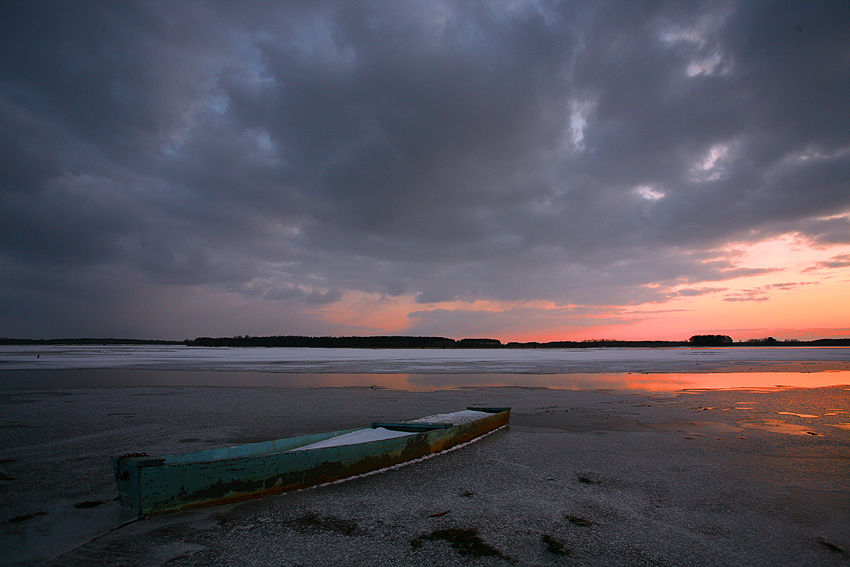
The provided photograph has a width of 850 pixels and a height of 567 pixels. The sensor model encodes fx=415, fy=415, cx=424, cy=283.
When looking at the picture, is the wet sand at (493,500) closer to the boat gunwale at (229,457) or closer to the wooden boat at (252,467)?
the wooden boat at (252,467)

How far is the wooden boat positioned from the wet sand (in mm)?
151

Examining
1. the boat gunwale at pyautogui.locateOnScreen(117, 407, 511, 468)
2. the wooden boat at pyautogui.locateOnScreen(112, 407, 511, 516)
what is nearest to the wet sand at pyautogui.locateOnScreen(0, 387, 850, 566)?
the wooden boat at pyautogui.locateOnScreen(112, 407, 511, 516)

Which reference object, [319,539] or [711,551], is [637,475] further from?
[319,539]

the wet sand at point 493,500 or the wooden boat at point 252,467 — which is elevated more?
the wooden boat at point 252,467

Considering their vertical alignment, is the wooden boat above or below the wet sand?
above

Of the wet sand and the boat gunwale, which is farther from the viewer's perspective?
A: the boat gunwale

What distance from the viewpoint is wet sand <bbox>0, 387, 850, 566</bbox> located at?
11.4 ft

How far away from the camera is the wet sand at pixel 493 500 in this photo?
3484mm

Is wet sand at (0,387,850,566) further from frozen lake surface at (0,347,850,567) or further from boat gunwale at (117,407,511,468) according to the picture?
boat gunwale at (117,407,511,468)

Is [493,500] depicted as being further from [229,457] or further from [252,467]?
[229,457]

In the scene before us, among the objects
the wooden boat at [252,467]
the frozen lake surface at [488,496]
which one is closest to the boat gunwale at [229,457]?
the wooden boat at [252,467]

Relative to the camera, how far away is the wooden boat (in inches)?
157

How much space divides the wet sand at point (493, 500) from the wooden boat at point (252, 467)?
151mm

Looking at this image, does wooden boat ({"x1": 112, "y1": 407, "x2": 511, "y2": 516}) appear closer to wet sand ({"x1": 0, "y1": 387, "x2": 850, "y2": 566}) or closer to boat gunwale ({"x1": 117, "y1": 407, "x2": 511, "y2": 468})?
boat gunwale ({"x1": 117, "y1": 407, "x2": 511, "y2": 468})
